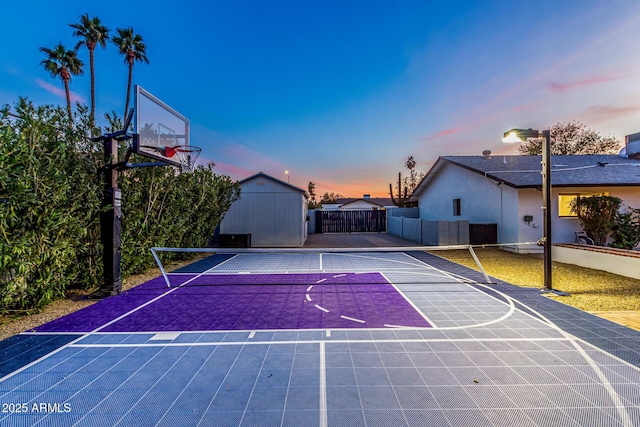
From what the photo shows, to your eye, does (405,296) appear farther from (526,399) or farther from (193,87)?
(193,87)

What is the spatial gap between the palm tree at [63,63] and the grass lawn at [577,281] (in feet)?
99.3

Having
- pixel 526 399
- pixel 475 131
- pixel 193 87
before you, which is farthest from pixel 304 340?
pixel 475 131

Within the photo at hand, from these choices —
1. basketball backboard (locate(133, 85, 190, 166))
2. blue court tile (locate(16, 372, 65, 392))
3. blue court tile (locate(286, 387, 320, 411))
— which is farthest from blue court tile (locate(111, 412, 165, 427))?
basketball backboard (locate(133, 85, 190, 166))

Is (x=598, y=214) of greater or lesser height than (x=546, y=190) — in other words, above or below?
below

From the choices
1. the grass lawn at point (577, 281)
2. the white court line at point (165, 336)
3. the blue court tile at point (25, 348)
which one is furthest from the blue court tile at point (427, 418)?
the grass lawn at point (577, 281)

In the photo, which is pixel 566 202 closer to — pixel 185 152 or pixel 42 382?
pixel 185 152

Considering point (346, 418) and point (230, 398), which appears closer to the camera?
point (346, 418)

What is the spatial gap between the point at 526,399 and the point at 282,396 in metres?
2.38

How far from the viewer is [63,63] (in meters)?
21.8

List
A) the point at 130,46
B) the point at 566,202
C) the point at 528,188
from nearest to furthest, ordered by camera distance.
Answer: the point at 528,188, the point at 566,202, the point at 130,46

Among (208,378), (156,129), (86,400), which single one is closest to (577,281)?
(208,378)

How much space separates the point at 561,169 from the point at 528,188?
3485 mm

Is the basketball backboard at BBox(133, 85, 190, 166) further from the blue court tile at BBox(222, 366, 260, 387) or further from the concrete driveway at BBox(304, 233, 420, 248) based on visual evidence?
the concrete driveway at BBox(304, 233, 420, 248)

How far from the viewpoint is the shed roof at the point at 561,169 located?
12.9 meters
